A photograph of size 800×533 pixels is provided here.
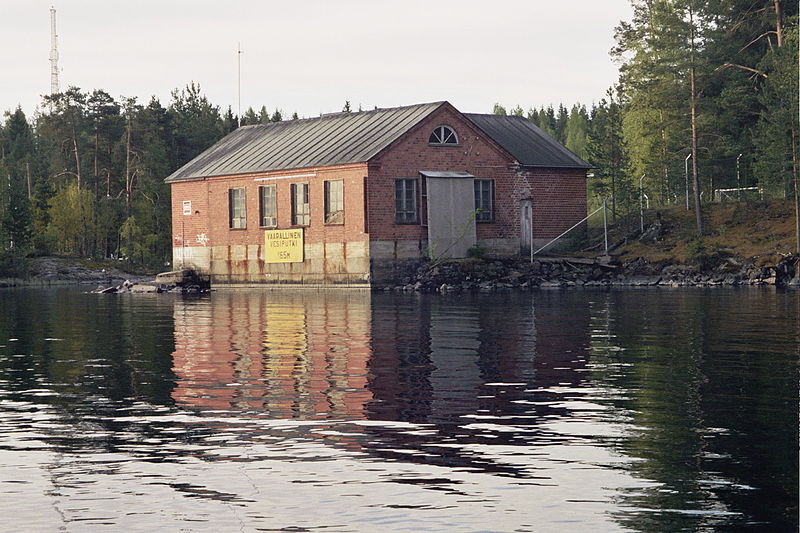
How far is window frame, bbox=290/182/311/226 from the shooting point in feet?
177

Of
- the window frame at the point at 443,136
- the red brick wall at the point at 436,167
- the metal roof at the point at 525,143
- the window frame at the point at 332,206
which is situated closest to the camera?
the red brick wall at the point at 436,167

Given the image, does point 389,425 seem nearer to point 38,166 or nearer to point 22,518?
point 22,518

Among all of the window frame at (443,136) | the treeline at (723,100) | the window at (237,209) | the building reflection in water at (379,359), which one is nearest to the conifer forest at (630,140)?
the treeline at (723,100)

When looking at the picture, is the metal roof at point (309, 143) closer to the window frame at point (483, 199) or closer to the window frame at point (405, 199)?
the window frame at point (405, 199)

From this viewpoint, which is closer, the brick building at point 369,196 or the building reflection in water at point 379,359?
the building reflection in water at point 379,359

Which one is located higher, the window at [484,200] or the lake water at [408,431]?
the window at [484,200]

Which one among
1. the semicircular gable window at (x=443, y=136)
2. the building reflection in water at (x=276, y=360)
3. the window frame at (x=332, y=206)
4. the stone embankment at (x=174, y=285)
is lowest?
the building reflection in water at (x=276, y=360)

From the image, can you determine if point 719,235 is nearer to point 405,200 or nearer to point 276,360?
point 405,200

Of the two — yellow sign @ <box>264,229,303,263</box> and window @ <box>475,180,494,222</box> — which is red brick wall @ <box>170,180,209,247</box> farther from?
window @ <box>475,180,494,222</box>

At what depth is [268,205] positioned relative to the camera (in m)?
56.4

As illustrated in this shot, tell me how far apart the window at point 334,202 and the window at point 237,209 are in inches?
256

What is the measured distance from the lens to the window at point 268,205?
55.9 m

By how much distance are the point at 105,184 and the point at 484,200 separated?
2089 inches

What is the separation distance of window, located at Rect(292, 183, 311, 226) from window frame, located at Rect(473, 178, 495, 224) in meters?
7.74
